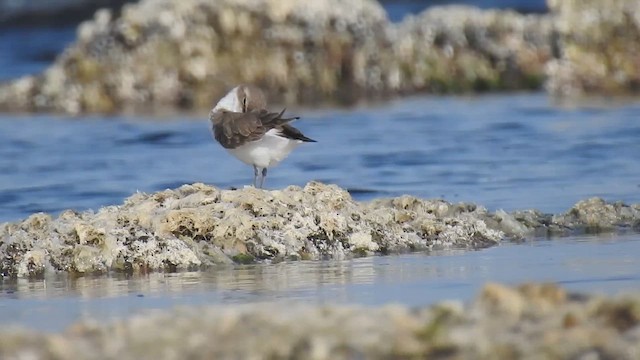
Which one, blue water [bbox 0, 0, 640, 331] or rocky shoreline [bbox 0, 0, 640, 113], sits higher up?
rocky shoreline [bbox 0, 0, 640, 113]

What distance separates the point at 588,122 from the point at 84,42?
8.39 metres

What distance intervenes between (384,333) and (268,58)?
16.1m

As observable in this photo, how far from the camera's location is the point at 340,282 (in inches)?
296

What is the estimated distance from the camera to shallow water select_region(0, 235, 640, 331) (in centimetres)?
690

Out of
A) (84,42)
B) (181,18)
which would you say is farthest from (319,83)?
(84,42)

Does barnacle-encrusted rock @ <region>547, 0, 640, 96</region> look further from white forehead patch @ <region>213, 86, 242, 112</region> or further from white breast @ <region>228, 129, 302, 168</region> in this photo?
white breast @ <region>228, 129, 302, 168</region>

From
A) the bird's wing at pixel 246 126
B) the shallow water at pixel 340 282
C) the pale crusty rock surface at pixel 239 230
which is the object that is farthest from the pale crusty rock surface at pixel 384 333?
the bird's wing at pixel 246 126

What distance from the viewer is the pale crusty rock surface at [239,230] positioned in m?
8.51

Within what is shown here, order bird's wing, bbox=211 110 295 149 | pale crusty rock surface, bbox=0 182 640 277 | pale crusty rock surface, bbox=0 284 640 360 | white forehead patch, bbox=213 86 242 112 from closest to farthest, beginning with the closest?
pale crusty rock surface, bbox=0 284 640 360
pale crusty rock surface, bbox=0 182 640 277
bird's wing, bbox=211 110 295 149
white forehead patch, bbox=213 86 242 112

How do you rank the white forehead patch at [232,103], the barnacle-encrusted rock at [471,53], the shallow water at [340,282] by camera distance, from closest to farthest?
the shallow water at [340,282], the white forehead patch at [232,103], the barnacle-encrusted rock at [471,53]

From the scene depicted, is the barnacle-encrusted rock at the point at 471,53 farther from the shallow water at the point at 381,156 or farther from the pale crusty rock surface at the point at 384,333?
the pale crusty rock surface at the point at 384,333

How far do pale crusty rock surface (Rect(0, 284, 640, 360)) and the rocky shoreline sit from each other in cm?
1501

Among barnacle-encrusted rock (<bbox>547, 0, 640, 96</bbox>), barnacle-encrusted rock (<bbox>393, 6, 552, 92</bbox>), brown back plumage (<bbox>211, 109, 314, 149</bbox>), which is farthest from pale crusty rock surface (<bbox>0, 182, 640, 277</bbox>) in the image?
barnacle-encrusted rock (<bbox>393, 6, 552, 92</bbox>)

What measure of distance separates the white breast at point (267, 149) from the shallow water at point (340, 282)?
1751mm
